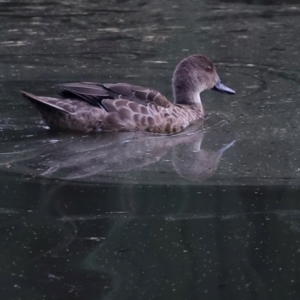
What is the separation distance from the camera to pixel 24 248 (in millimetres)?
4633

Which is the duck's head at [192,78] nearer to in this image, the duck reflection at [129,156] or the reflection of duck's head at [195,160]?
the duck reflection at [129,156]

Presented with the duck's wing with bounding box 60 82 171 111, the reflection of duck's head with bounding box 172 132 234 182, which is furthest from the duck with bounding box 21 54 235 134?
the reflection of duck's head with bounding box 172 132 234 182

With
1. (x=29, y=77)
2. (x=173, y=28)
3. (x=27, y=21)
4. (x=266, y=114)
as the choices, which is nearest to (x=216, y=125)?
(x=266, y=114)

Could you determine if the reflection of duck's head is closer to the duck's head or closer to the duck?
the duck

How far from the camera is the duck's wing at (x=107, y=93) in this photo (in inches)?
279

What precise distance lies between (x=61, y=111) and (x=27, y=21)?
4987 millimetres

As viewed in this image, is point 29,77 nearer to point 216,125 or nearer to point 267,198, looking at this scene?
point 216,125

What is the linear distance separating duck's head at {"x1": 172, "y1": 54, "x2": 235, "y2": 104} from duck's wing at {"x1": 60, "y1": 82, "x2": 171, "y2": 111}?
57 centimetres

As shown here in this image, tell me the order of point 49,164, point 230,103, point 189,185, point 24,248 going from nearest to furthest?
point 24,248, point 189,185, point 49,164, point 230,103

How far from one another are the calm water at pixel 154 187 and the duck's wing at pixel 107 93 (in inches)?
12.5

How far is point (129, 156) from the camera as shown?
20.8ft

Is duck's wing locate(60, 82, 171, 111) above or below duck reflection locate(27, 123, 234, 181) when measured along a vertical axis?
above

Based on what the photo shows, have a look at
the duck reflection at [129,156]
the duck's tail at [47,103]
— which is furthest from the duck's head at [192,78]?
the duck's tail at [47,103]

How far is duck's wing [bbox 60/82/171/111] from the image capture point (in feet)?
23.2
